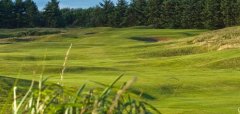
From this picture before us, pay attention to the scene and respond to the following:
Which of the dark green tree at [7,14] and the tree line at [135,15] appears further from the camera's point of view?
the dark green tree at [7,14]

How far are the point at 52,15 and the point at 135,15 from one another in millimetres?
18587

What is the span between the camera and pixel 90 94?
3355 millimetres

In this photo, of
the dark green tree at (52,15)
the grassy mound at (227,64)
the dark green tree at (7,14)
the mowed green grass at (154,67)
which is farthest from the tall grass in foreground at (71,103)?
the dark green tree at (52,15)

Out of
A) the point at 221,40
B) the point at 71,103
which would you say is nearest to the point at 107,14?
the point at 221,40

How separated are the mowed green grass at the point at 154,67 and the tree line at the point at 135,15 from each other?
12159 millimetres

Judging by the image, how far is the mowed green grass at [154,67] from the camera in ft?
71.0

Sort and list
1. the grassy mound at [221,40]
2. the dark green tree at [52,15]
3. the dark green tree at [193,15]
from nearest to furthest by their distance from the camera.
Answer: the grassy mound at [221,40] < the dark green tree at [193,15] < the dark green tree at [52,15]

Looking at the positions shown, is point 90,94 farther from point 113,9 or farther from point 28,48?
point 113,9

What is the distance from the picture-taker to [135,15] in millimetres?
123750

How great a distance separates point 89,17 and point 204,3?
140 feet

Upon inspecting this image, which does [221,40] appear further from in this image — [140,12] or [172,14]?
[140,12]

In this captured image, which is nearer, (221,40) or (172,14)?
(221,40)

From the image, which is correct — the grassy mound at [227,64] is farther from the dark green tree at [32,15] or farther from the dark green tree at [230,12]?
the dark green tree at [32,15]

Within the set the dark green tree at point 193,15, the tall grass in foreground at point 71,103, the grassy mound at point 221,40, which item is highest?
the tall grass in foreground at point 71,103
